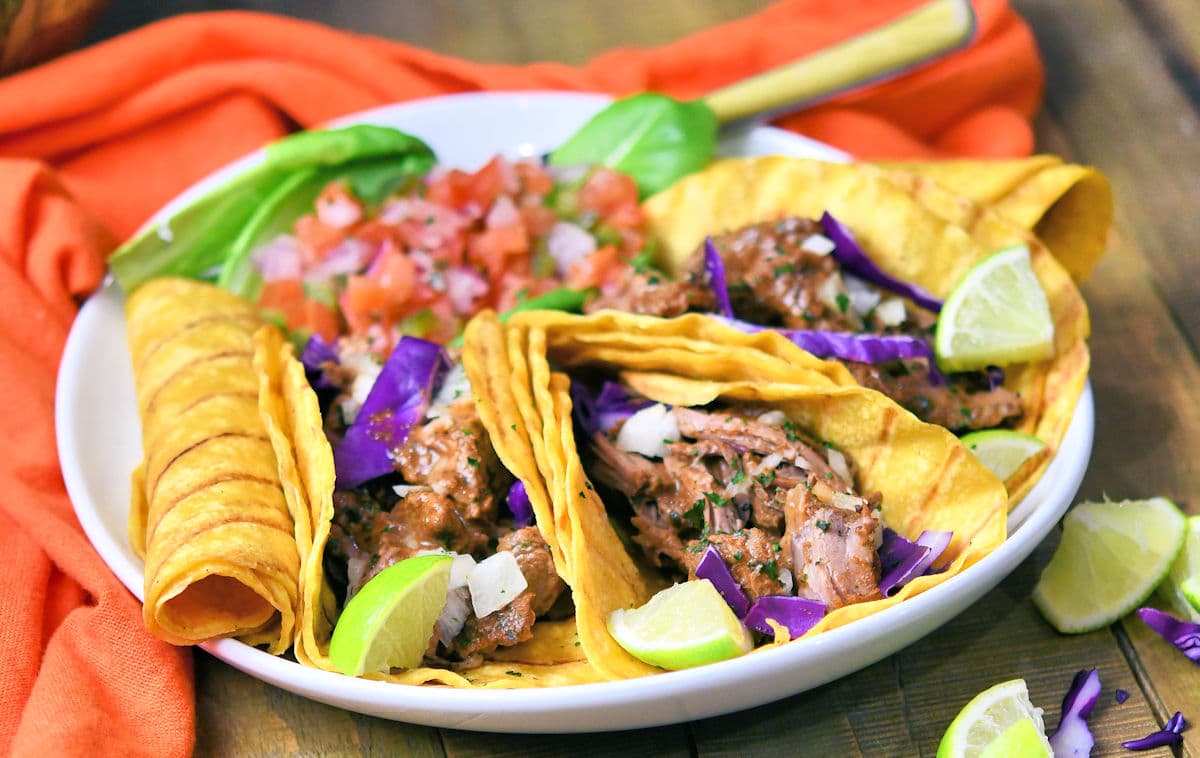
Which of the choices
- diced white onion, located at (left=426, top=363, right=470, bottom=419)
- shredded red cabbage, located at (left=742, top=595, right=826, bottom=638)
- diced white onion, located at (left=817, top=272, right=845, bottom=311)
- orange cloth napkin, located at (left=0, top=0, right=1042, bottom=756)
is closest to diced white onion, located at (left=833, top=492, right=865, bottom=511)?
shredded red cabbage, located at (left=742, top=595, right=826, bottom=638)

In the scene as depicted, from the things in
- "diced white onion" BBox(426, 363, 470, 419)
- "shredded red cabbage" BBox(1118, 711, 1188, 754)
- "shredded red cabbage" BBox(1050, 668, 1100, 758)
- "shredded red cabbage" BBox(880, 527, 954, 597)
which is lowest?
"shredded red cabbage" BBox(1118, 711, 1188, 754)

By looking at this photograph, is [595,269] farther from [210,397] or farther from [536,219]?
[210,397]

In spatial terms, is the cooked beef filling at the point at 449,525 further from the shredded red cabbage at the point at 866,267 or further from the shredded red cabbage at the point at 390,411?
the shredded red cabbage at the point at 866,267

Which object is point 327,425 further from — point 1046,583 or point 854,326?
point 1046,583

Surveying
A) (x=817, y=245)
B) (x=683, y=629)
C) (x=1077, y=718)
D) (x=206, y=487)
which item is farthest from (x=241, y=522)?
(x=1077, y=718)

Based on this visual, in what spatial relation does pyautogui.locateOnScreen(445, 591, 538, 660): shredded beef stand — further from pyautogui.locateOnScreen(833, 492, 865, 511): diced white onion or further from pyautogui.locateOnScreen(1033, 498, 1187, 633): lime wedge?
pyautogui.locateOnScreen(1033, 498, 1187, 633): lime wedge

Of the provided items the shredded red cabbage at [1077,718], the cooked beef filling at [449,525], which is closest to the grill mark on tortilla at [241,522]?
the cooked beef filling at [449,525]
